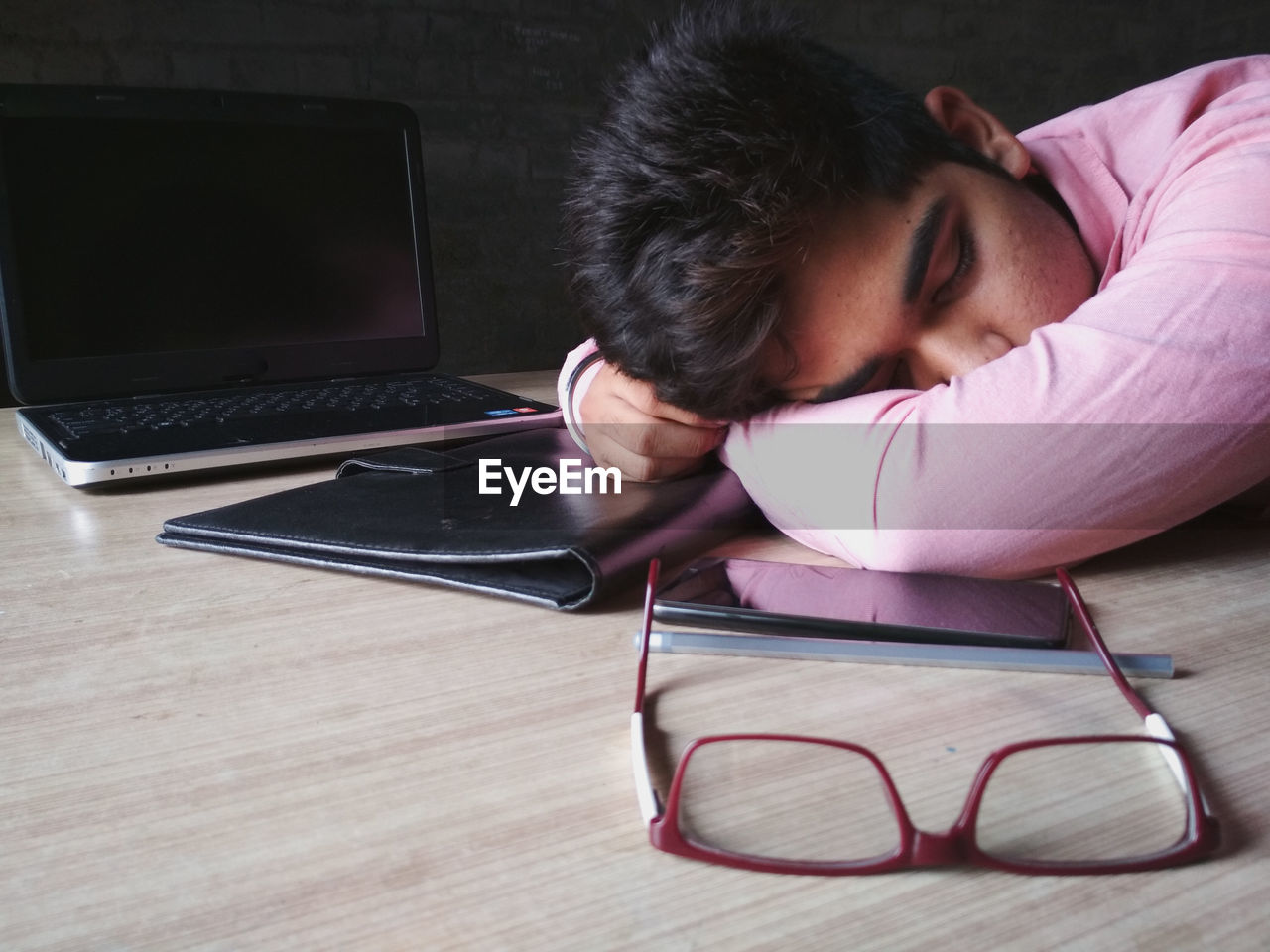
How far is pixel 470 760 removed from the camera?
380 mm

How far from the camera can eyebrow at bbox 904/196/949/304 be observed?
0.61 m

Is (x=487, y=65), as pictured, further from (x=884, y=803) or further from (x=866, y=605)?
(x=884, y=803)

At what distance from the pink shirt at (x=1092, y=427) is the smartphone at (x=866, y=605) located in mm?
31

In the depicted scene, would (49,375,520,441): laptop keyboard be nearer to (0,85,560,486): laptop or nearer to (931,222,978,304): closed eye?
(0,85,560,486): laptop

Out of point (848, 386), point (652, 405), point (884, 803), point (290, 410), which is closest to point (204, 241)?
point (290, 410)

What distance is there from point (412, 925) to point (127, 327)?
3.09 feet

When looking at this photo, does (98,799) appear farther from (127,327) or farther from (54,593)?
(127,327)

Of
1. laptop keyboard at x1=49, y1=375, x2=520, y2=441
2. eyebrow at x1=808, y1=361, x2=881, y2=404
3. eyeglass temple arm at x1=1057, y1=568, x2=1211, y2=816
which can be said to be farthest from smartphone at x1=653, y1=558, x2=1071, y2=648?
laptop keyboard at x1=49, y1=375, x2=520, y2=441

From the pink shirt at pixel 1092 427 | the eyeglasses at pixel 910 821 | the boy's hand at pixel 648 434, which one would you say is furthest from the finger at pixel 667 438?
the eyeglasses at pixel 910 821

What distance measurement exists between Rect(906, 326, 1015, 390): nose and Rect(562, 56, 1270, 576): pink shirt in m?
0.05

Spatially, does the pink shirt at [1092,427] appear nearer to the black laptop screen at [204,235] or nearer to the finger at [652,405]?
the finger at [652,405]

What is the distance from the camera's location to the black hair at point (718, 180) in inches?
23.6

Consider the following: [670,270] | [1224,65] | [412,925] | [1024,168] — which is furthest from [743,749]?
[1224,65]

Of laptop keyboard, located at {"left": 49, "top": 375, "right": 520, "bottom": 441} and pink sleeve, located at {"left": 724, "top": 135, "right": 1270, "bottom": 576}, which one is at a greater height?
pink sleeve, located at {"left": 724, "top": 135, "right": 1270, "bottom": 576}
